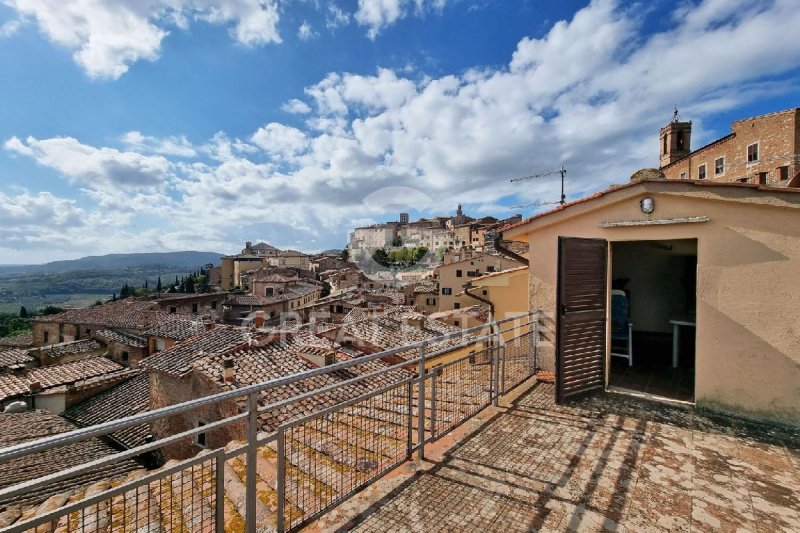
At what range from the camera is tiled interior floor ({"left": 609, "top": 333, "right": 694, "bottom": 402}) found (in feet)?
18.6

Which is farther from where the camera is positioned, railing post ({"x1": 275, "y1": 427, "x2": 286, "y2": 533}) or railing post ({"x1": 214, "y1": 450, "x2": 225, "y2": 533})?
railing post ({"x1": 275, "y1": 427, "x2": 286, "y2": 533})

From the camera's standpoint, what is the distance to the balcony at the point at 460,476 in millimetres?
2576

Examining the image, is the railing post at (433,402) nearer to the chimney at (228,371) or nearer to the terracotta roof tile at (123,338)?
the chimney at (228,371)

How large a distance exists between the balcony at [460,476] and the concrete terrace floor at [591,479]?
1 centimetres

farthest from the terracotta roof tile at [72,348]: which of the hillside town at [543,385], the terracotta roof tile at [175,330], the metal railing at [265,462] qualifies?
the metal railing at [265,462]

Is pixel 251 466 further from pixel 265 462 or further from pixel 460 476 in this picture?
pixel 460 476

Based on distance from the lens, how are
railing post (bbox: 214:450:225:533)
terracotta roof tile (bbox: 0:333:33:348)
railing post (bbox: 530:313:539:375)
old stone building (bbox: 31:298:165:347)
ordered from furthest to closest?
terracotta roof tile (bbox: 0:333:33:348) → old stone building (bbox: 31:298:165:347) → railing post (bbox: 530:313:539:375) → railing post (bbox: 214:450:225:533)

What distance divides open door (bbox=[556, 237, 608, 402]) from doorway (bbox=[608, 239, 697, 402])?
60.7 inches

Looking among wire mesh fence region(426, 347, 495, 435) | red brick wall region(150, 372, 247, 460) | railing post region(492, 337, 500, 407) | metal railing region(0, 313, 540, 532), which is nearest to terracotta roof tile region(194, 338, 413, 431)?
red brick wall region(150, 372, 247, 460)

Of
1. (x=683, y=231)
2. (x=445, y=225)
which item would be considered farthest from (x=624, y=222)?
(x=445, y=225)

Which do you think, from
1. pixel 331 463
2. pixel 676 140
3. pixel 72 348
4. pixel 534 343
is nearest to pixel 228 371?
pixel 331 463

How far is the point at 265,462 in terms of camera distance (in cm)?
377

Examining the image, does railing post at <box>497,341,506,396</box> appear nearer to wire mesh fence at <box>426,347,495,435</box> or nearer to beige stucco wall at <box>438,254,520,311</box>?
wire mesh fence at <box>426,347,495,435</box>

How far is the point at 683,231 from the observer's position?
5109 millimetres
